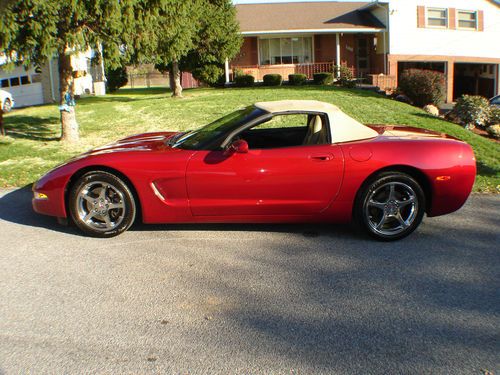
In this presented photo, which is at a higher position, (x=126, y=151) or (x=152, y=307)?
(x=126, y=151)

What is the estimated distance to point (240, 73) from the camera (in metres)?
28.7

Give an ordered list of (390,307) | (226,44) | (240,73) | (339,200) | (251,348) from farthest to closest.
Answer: (240,73)
(226,44)
(339,200)
(390,307)
(251,348)

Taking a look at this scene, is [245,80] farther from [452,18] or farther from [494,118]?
[494,118]

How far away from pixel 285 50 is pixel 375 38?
518 centimetres

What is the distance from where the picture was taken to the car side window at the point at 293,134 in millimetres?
5770

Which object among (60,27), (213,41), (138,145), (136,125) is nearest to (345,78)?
(213,41)

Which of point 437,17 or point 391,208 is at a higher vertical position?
point 437,17

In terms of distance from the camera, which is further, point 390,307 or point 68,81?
point 68,81

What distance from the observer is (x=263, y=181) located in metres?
5.45

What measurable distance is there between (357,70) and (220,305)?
29516 mm

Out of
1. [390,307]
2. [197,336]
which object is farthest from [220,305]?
[390,307]

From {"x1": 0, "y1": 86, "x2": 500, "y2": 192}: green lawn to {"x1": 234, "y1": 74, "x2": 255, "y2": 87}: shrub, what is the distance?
909cm

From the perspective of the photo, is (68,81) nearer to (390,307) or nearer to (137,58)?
(137,58)

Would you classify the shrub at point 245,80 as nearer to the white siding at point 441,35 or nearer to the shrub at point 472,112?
the white siding at point 441,35
